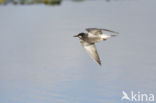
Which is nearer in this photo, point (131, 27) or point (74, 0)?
point (131, 27)

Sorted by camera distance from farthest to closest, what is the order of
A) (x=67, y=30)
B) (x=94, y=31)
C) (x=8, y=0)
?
(x=8, y=0)
(x=67, y=30)
(x=94, y=31)

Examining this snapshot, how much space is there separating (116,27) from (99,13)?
1526 millimetres

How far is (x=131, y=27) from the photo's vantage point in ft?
25.1

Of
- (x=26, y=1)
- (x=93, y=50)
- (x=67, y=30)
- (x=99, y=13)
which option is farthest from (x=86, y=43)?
(x=26, y=1)

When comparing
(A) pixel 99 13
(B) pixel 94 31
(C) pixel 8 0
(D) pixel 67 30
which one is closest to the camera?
(B) pixel 94 31

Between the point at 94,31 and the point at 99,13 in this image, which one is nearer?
the point at 94,31

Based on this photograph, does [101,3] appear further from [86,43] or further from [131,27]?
[86,43]

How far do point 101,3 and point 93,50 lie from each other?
245 inches

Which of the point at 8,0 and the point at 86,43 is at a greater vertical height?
Result: the point at 86,43

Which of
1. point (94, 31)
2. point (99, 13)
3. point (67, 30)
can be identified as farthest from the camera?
point (99, 13)

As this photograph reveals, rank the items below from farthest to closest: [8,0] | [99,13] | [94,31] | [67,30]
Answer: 1. [8,0]
2. [99,13]
3. [67,30]
4. [94,31]

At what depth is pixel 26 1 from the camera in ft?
33.4

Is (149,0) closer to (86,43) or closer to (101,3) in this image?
(101,3)

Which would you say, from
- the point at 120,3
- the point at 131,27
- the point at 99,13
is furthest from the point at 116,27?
the point at 120,3
